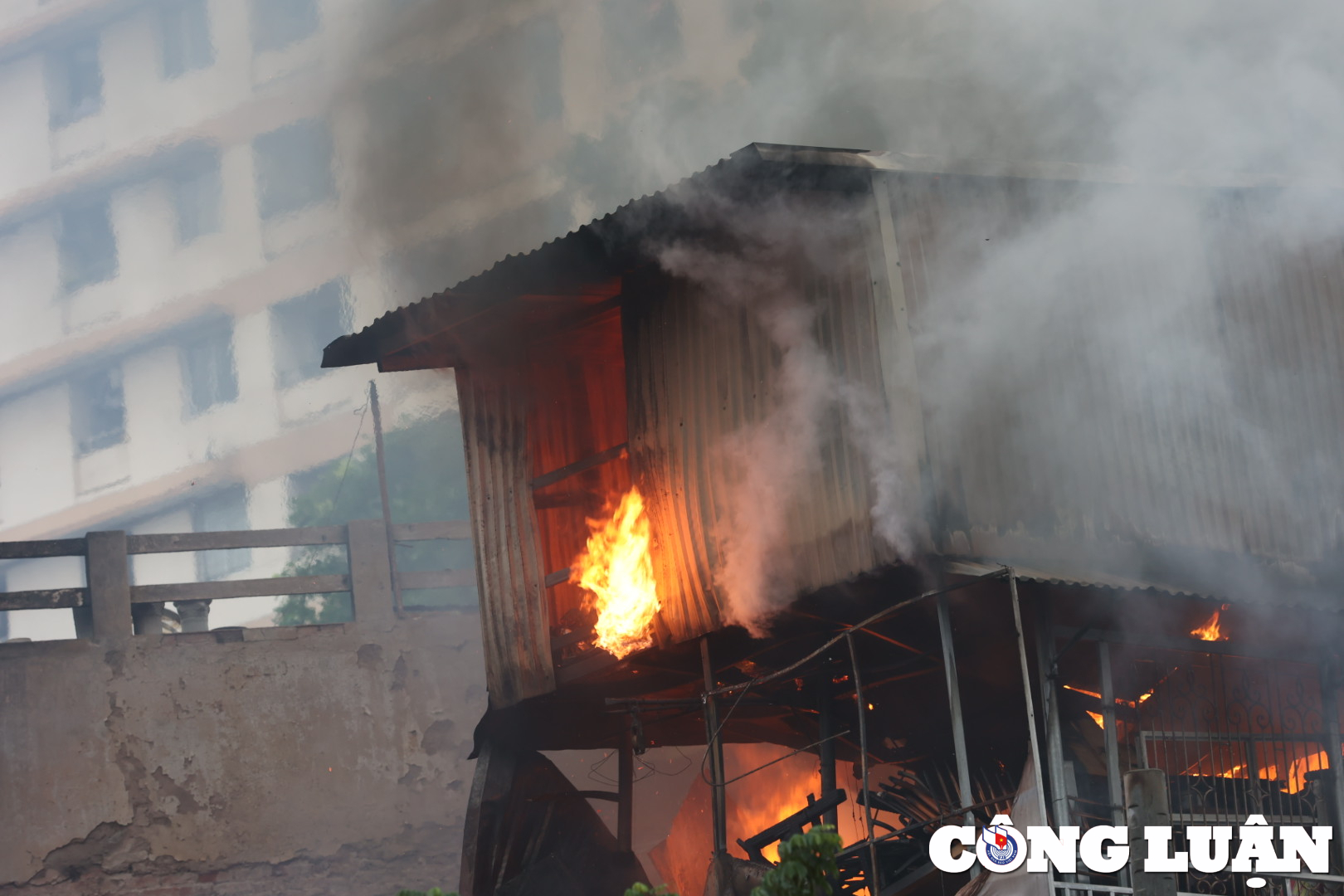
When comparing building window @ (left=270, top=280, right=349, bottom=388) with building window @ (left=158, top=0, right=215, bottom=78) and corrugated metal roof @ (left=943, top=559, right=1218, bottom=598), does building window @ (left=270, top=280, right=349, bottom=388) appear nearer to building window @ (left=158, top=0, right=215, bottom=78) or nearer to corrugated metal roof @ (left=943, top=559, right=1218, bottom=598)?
building window @ (left=158, top=0, right=215, bottom=78)

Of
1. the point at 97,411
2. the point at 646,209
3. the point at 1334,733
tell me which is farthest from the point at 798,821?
the point at 97,411

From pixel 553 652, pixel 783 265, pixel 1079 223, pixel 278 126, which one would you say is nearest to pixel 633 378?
pixel 783 265

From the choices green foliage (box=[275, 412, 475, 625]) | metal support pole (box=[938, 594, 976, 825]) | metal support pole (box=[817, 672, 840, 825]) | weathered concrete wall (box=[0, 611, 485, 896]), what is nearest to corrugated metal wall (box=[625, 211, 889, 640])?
metal support pole (box=[938, 594, 976, 825])

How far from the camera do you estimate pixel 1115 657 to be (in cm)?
958

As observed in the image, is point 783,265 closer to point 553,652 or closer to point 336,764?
point 553,652

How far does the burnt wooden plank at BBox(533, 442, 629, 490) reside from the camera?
37.1 feet

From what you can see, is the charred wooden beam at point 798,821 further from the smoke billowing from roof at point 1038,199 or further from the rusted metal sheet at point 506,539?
the rusted metal sheet at point 506,539

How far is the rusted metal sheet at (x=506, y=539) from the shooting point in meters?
11.8

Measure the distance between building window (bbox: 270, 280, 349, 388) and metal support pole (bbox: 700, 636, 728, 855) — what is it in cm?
1310

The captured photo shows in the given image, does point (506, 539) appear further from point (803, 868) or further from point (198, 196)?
point (198, 196)

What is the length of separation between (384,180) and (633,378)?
6798mm

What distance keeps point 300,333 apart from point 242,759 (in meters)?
11.2

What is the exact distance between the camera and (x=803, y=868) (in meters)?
5.16

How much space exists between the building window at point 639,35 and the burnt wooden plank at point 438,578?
273 inches
